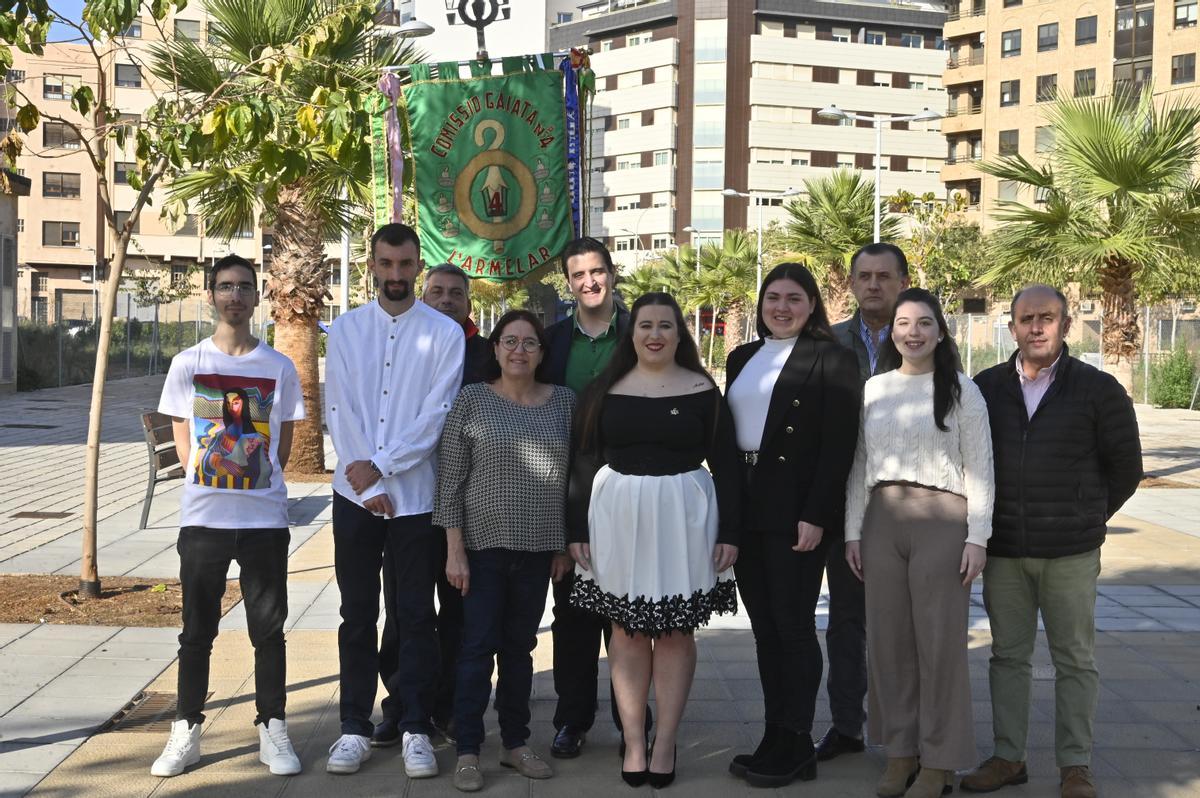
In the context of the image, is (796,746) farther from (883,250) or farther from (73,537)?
(73,537)

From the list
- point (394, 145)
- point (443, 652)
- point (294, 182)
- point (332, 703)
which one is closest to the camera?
point (443, 652)

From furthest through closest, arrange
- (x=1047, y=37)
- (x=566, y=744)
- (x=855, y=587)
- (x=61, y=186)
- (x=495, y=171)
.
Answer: (x=61, y=186)
(x=1047, y=37)
(x=495, y=171)
(x=855, y=587)
(x=566, y=744)

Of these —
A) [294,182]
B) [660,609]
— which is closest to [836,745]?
[660,609]

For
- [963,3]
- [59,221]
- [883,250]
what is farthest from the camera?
[963,3]

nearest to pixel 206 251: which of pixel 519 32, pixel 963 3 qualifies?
pixel 519 32

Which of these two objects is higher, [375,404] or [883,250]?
[883,250]

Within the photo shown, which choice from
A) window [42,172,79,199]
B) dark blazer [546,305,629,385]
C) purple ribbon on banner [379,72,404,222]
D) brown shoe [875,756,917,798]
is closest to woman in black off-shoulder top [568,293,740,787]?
dark blazer [546,305,629,385]

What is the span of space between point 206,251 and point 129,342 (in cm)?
4660

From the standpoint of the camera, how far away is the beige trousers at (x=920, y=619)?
16.1ft

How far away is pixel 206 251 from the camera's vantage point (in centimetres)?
8019

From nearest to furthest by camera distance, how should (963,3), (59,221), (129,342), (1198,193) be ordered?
1. (1198,193)
2. (129,342)
3. (59,221)
4. (963,3)

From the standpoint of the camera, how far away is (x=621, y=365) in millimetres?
5207

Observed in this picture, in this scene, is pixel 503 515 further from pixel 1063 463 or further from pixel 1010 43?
pixel 1010 43

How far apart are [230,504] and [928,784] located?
2.84 metres
